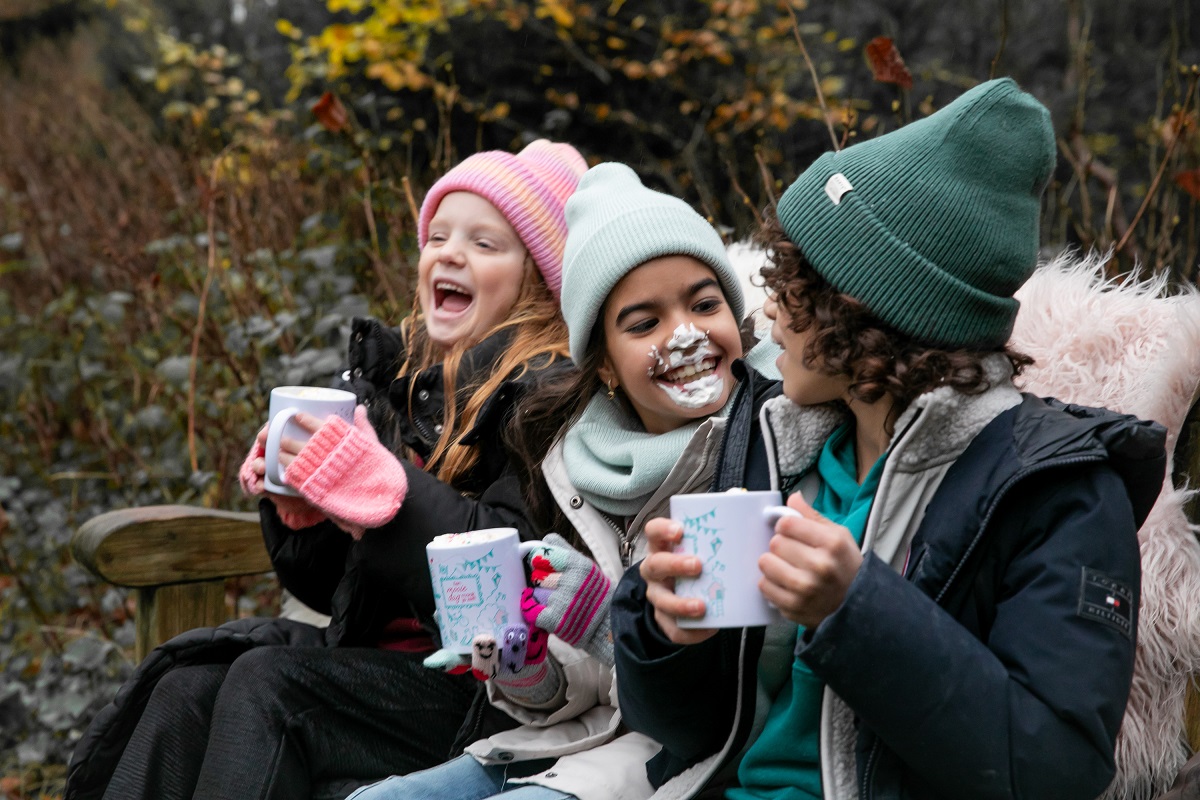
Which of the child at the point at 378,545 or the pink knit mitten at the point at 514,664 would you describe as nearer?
the pink knit mitten at the point at 514,664

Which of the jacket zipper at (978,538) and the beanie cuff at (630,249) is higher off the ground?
the beanie cuff at (630,249)

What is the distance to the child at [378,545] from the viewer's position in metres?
2.23

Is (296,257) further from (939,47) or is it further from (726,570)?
(726,570)

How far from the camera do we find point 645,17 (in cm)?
513

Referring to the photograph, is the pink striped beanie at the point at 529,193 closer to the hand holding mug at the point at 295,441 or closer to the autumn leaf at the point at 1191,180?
the hand holding mug at the point at 295,441

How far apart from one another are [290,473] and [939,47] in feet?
12.5

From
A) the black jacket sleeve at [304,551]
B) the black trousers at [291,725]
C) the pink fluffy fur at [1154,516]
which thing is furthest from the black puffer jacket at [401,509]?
the pink fluffy fur at [1154,516]

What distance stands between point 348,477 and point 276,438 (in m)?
0.15

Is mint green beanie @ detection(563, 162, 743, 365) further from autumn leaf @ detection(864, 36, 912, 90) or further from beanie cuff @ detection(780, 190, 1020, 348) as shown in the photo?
autumn leaf @ detection(864, 36, 912, 90)

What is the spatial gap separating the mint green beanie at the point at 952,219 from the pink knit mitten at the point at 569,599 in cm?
66

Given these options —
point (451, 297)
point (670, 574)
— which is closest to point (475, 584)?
point (670, 574)

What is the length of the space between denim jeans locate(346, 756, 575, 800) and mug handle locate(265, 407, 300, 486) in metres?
0.58

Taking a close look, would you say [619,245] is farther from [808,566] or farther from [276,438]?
[808,566]

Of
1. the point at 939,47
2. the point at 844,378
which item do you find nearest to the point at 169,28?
the point at 939,47
